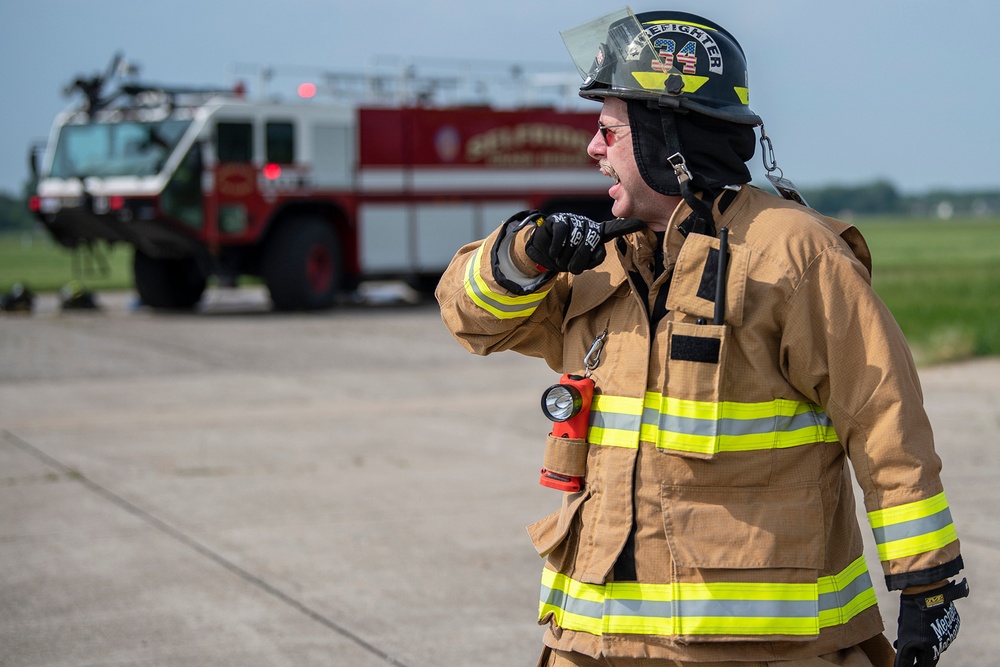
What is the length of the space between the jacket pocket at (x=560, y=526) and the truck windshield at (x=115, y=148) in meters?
13.5

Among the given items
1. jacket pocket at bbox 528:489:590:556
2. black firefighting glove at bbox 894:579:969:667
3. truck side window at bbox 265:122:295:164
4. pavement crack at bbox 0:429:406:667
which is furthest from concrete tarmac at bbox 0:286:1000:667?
truck side window at bbox 265:122:295:164

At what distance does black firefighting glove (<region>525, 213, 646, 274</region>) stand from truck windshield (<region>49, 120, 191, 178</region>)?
13597mm

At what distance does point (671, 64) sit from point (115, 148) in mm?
14320

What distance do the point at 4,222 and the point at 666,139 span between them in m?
95.2

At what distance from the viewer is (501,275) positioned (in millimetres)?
2461

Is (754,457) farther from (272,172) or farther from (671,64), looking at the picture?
(272,172)

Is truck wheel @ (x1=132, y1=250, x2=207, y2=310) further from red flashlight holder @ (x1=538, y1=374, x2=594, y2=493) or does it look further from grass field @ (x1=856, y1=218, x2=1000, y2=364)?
red flashlight holder @ (x1=538, y1=374, x2=594, y2=493)

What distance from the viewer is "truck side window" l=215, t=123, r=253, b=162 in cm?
1562

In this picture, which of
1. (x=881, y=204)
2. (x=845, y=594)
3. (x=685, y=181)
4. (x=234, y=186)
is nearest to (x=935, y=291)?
(x=234, y=186)

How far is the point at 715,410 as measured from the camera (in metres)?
→ 2.30

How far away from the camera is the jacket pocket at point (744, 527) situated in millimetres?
2305

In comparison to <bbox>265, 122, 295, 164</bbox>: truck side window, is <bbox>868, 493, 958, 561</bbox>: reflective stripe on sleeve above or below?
below

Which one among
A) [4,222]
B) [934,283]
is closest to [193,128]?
[934,283]

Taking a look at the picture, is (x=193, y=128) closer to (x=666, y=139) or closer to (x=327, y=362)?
(x=327, y=362)
